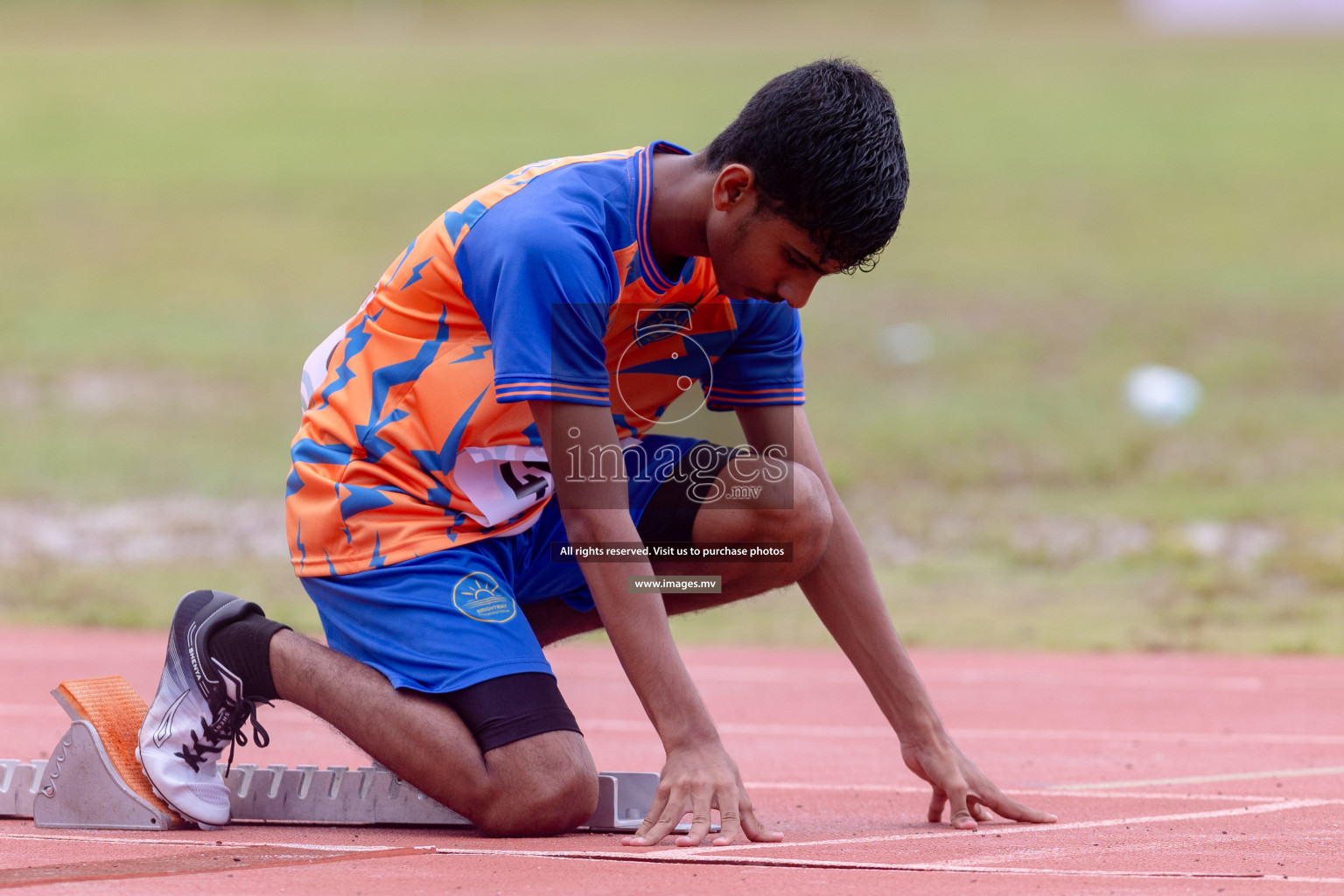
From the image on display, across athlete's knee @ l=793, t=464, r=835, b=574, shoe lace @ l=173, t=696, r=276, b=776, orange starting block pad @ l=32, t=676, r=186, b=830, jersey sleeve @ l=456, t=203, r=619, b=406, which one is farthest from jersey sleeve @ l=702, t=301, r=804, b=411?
orange starting block pad @ l=32, t=676, r=186, b=830

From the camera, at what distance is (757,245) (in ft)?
10.7

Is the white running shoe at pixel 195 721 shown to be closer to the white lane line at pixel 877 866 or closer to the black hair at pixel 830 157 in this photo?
the white lane line at pixel 877 866

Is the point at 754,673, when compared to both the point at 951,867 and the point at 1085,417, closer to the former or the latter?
the point at 951,867

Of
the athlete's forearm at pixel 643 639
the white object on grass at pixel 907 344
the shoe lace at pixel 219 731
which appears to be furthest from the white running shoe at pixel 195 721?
the white object on grass at pixel 907 344

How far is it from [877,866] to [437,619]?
1.00 metres

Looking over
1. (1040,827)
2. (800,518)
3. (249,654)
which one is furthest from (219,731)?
(1040,827)

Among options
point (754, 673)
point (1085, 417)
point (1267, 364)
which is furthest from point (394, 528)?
point (1267, 364)

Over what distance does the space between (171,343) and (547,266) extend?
529 inches

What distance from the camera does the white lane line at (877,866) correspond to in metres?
2.84

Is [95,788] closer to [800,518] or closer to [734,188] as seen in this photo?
[800,518]

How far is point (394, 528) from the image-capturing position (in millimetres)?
3518

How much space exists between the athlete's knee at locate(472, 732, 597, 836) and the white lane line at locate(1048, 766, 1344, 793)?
4.22ft

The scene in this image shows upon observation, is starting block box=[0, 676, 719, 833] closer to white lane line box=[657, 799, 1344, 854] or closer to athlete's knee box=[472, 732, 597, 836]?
athlete's knee box=[472, 732, 597, 836]

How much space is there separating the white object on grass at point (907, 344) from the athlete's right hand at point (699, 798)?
41.7 ft
